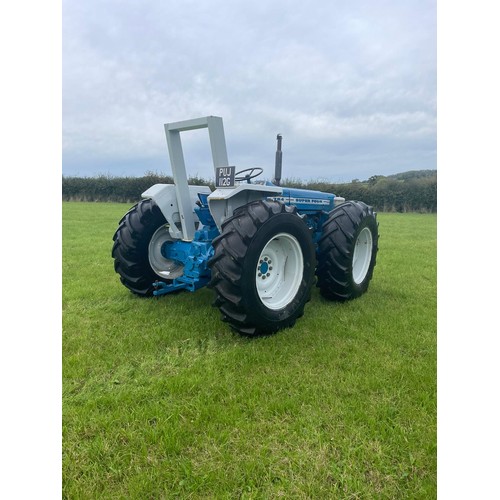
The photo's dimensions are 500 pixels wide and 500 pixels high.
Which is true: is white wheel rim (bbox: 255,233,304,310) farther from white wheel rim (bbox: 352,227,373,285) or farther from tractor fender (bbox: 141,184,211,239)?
white wheel rim (bbox: 352,227,373,285)

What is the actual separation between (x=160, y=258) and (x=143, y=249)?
0.26 m

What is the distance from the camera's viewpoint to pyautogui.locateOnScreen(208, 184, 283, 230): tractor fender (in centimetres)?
348

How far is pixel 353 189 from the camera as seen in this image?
2444 centimetres

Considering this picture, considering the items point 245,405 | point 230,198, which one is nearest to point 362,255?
point 230,198

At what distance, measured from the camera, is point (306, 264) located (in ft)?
12.4

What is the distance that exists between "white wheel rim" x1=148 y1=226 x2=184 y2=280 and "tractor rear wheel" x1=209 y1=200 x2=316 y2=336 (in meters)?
1.35

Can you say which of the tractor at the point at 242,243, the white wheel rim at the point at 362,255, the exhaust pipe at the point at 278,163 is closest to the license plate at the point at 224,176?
the tractor at the point at 242,243

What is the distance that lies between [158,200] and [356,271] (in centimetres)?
265

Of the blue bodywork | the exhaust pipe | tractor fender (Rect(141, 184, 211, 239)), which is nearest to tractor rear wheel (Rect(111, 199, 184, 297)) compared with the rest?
the blue bodywork

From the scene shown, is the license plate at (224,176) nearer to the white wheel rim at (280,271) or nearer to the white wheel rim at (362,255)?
the white wheel rim at (280,271)

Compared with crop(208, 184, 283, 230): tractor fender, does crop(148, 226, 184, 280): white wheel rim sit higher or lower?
lower

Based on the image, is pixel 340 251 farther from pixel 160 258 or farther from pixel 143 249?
pixel 143 249

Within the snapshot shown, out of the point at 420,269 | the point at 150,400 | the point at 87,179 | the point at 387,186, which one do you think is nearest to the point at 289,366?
the point at 150,400

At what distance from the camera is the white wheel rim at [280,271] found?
12.1 ft
